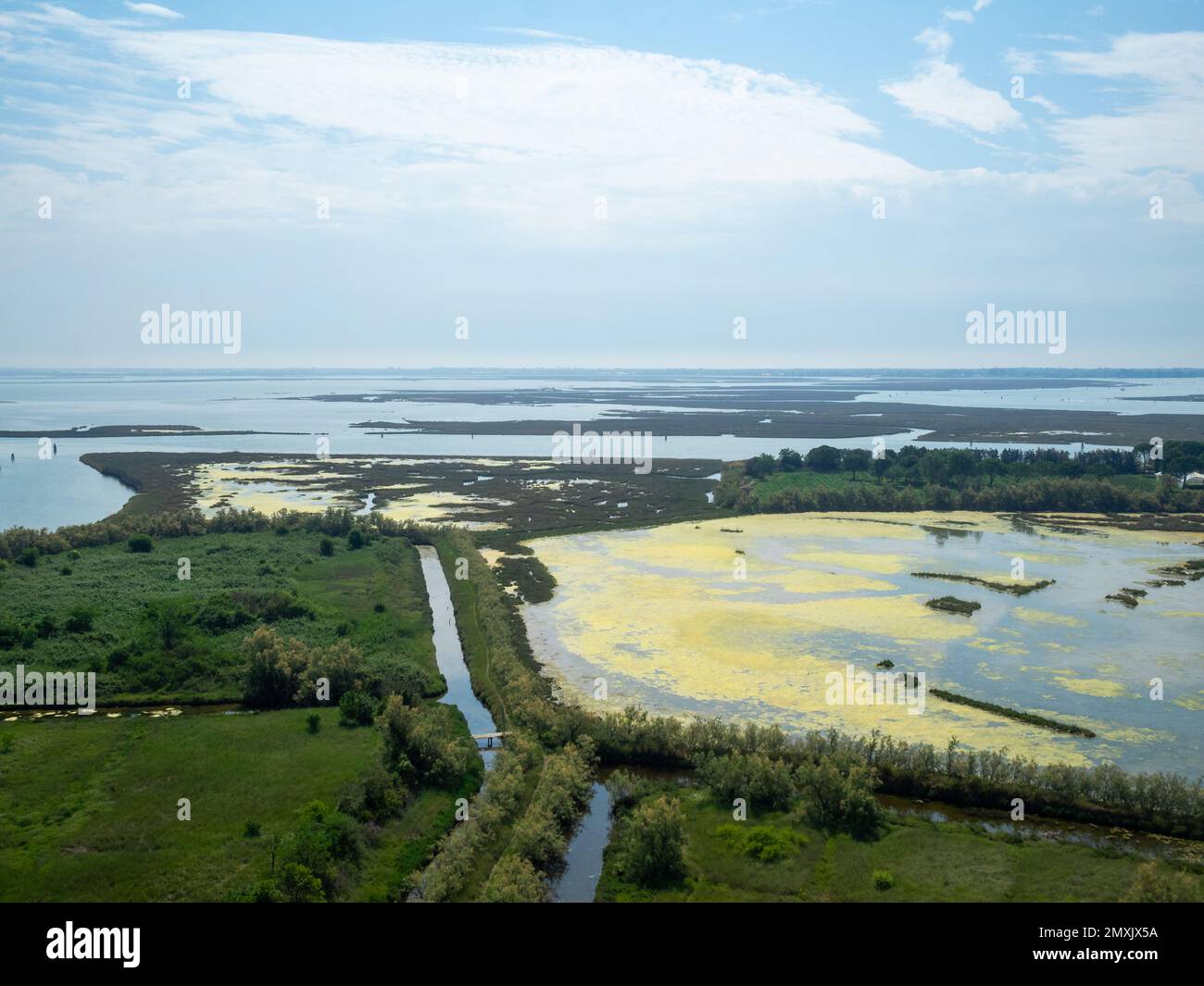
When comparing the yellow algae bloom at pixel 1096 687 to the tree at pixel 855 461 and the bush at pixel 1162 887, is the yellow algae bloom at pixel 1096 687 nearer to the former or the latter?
the bush at pixel 1162 887

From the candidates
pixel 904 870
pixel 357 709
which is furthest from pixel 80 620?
pixel 904 870

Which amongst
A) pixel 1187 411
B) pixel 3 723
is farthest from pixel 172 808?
pixel 1187 411

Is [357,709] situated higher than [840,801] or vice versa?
[357,709]

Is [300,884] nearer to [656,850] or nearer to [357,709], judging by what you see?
[656,850]

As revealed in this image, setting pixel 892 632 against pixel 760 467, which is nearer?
pixel 892 632

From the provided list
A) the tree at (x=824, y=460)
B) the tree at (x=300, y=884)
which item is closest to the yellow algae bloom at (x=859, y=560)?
the tree at (x=824, y=460)

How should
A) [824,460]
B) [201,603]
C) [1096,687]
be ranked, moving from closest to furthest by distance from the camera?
[1096,687]
[201,603]
[824,460]
